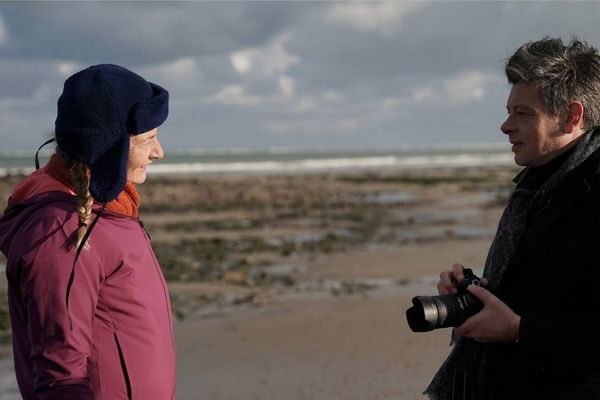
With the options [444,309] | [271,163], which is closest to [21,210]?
[444,309]

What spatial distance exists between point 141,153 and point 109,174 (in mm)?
213

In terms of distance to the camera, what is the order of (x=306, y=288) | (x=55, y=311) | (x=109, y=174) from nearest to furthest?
(x=55, y=311), (x=109, y=174), (x=306, y=288)

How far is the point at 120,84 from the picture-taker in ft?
7.04

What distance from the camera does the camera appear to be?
2422 millimetres

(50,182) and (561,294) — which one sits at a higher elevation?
(50,182)

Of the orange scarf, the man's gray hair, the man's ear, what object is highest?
the man's gray hair

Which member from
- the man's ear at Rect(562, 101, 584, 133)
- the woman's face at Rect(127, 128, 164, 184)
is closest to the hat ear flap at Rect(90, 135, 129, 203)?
the woman's face at Rect(127, 128, 164, 184)

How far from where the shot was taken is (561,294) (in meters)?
2.32

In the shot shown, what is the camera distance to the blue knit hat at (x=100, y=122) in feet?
6.82

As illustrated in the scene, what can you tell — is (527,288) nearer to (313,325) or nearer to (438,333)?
(438,333)

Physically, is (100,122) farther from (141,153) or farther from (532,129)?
(532,129)

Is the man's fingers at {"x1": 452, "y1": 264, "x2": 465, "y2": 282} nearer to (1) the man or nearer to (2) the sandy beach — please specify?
(1) the man

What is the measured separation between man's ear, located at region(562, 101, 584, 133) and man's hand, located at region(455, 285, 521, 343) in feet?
1.89

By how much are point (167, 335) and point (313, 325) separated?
571 centimetres
